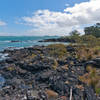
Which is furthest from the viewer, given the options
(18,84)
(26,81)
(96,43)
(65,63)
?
(96,43)

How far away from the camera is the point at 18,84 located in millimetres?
8695

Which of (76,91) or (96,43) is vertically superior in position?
(96,43)

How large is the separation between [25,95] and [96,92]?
12.9 ft

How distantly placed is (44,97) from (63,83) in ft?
6.29

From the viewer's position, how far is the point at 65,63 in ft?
43.4

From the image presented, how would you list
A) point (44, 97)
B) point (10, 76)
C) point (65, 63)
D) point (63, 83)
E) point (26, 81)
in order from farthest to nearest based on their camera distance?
point (65, 63) → point (10, 76) → point (26, 81) → point (63, 83) → point (44, 97)

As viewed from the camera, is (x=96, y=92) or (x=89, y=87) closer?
(x=96, y=92)

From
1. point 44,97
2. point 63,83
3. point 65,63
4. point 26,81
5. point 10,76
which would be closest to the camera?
point 44,97

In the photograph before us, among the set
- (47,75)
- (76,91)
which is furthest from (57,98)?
(47,75)

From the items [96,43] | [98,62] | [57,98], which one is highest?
[96,43]

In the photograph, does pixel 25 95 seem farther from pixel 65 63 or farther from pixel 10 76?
pixel 65 63

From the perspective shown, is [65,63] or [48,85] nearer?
[48,85]

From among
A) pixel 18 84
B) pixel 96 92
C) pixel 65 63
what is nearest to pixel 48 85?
pixel 18 84

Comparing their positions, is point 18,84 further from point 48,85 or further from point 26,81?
point 48,85
